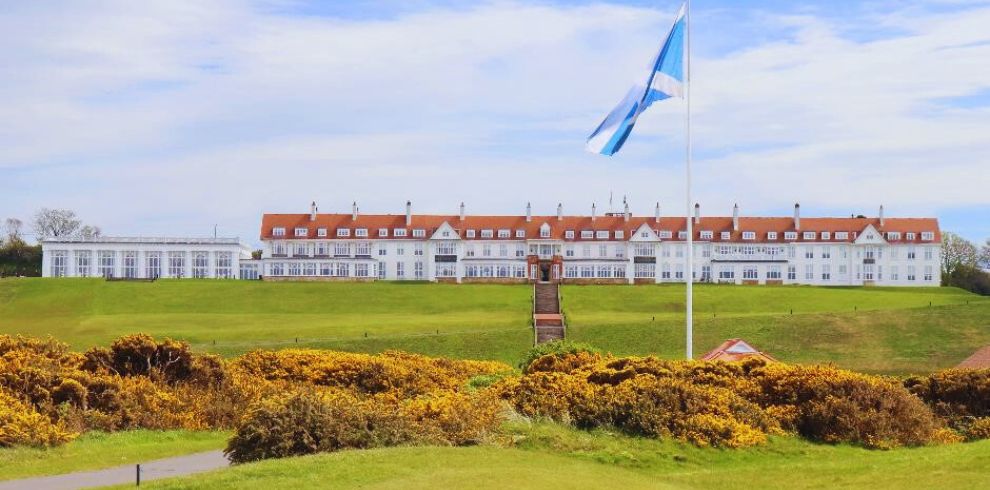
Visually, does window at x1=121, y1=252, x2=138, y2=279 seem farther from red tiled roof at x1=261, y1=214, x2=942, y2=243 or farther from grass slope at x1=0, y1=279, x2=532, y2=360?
grass slope at x1=0, y1=279, x2=532, y2=360

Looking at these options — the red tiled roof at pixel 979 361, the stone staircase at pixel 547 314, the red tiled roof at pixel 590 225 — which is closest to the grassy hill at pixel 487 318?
the stone staircase at pixel 547 314

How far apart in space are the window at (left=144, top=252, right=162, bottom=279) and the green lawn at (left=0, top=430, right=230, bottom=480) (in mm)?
110135

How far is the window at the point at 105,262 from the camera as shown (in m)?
130

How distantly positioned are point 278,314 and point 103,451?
6349 cm

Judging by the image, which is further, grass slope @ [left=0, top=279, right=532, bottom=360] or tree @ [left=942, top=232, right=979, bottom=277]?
tree @ [left=942, top=232, right=979, bottom=277]

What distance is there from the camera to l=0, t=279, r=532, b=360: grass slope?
63125 millimetres

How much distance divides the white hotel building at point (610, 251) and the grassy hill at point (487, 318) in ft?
46.2

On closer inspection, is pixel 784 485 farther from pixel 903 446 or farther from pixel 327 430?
pixel 327 430

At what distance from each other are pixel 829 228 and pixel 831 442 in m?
111

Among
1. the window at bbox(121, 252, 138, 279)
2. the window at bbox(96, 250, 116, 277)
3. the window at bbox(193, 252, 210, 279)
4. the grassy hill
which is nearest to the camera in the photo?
the grassy hill

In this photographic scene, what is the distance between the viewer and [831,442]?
73.9 ft

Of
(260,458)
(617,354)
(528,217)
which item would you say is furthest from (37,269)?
(260,458)

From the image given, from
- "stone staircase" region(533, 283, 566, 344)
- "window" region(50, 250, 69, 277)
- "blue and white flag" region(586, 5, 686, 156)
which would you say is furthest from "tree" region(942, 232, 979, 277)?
"blue and white flag" region(586, 5, 686, 156)

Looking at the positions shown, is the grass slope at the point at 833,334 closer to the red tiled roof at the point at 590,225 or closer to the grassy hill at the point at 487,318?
the grassy hill at the point at 487,318
